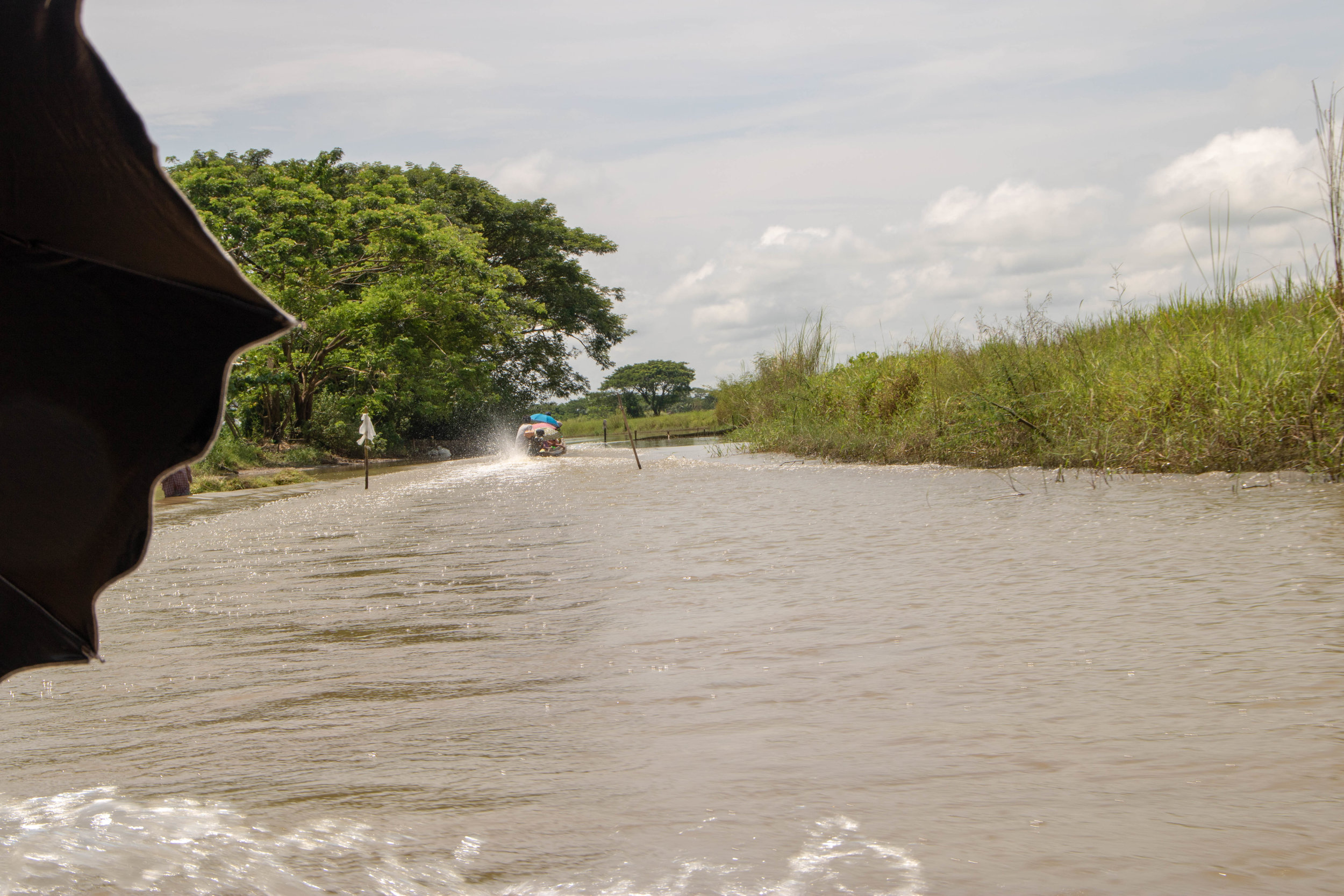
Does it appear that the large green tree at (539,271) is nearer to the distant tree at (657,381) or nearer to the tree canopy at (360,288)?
the tree canopy at (360,288)

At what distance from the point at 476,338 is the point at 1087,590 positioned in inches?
1093

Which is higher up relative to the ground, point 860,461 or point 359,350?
point 359,350

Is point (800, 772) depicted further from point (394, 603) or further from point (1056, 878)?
point (394, 603)

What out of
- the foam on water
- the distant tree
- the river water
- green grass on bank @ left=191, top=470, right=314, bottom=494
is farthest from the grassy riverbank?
the distant tree

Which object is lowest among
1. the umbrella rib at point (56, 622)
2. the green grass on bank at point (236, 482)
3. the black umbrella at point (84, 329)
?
the green grass on bank at point (236, 482)

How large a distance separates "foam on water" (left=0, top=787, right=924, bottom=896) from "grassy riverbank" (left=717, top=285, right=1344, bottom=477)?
689 centimetres

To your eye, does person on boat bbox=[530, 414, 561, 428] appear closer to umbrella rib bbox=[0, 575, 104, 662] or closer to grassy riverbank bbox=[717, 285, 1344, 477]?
grassy riverbank bbox=[717, 285, 1344, 477]

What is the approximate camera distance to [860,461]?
1491 centimetres

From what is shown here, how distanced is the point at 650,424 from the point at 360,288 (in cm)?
2289

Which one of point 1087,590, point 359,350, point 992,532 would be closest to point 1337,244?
point 992,532

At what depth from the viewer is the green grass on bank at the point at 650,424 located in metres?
42.6

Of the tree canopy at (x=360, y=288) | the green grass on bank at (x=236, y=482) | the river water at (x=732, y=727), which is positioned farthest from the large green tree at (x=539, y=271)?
the river water at (x=732, y=727)

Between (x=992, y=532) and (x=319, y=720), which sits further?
(x=992, y=532)

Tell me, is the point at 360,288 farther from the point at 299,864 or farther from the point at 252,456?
the point at 299,864
